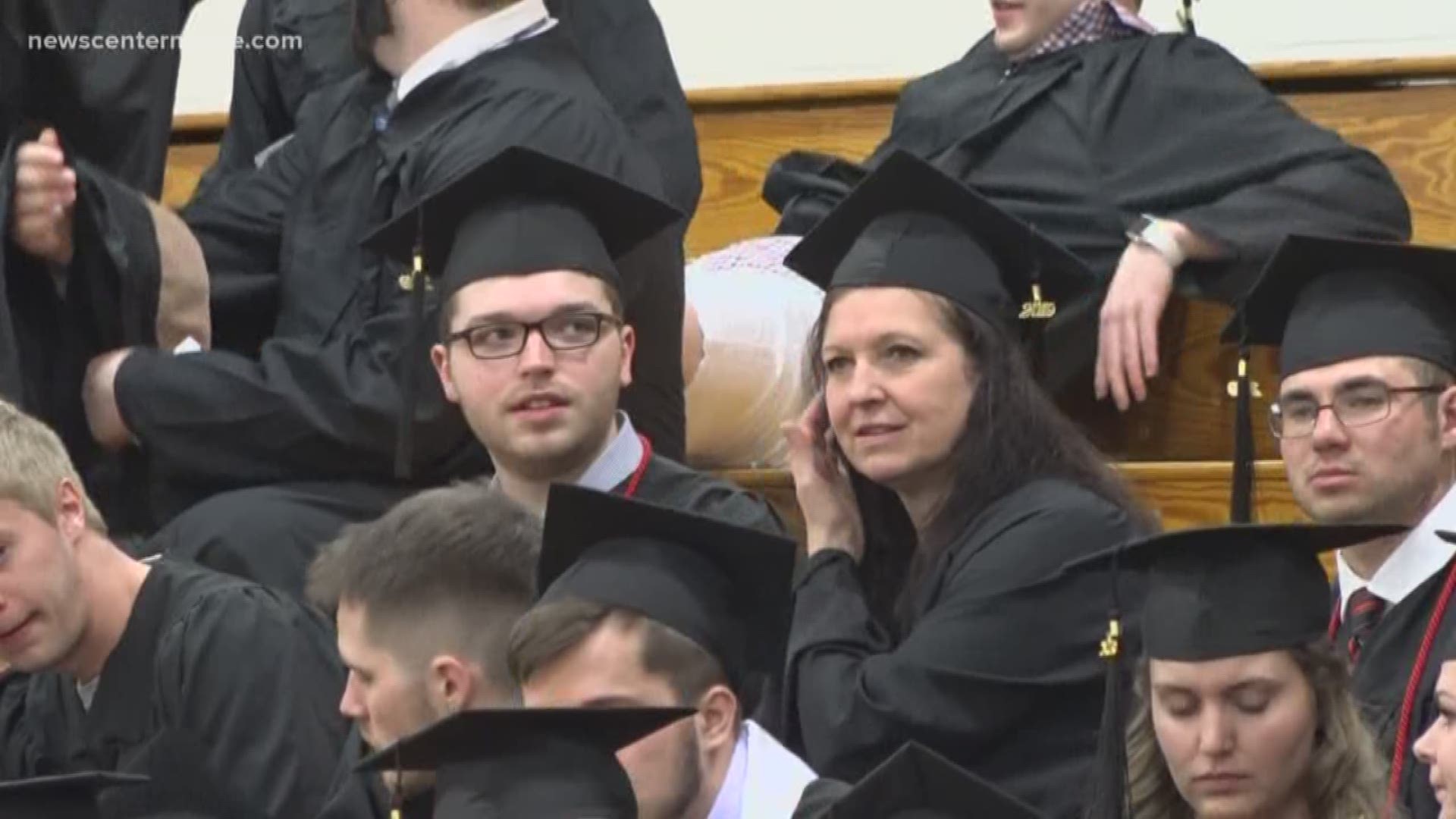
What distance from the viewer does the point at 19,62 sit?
5699 millimetres

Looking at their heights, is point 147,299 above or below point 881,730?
above

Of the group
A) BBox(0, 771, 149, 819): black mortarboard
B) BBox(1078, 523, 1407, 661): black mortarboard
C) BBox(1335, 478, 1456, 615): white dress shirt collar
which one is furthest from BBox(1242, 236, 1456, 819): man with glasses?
BBox(0, 771, 149, 819): black mortarboard

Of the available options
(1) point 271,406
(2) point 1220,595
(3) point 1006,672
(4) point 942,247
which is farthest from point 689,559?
(1) point 271,406

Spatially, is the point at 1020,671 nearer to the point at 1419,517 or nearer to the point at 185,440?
the point at 1419,517

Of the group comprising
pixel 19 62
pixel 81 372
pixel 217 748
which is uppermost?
pixel 19 62

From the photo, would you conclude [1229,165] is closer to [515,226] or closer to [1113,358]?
[1113,358]

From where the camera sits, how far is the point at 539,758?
3.98 m

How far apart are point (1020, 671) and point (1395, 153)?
208cm

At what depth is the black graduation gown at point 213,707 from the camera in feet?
15.6

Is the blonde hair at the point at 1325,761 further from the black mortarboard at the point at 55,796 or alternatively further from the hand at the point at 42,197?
the hand at the point at 42,197

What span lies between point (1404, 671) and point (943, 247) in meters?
0.91

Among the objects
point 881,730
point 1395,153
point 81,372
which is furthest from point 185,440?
point 1395,153

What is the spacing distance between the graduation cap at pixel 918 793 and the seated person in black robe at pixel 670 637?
323 mm

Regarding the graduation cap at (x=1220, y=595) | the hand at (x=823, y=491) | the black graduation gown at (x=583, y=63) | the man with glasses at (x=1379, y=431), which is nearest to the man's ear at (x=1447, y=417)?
the man with glasses at (x=1379, y=431)
